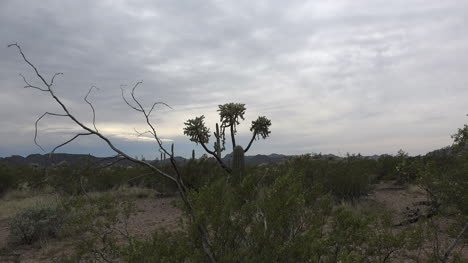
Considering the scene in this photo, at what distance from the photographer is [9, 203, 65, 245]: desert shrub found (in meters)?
9.24

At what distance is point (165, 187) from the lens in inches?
704

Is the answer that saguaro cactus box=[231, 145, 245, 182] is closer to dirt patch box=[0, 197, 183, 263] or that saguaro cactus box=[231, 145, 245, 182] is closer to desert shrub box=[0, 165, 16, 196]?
dirt patch box=[0, 197, 183, 263]

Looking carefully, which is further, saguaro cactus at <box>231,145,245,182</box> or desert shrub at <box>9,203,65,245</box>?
saguaro cactus at <box>231,145,245,182</box>

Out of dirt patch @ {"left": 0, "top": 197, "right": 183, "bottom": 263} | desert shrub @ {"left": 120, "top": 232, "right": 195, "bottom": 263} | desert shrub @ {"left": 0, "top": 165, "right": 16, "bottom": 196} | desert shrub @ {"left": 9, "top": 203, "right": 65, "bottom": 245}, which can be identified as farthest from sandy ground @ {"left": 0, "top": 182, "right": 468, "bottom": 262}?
desert shrub @ {"left": 0, "top": 165, "right": 16, "bottom": 196}

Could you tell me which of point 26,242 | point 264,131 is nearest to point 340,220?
point 26,242

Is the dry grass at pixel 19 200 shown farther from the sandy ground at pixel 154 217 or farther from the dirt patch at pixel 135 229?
the dirt patch at pixel 135 229

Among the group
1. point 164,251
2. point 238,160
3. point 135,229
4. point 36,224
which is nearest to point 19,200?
point 36,224

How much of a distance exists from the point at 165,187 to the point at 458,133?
13.6 meters

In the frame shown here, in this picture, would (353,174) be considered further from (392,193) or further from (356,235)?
(356,235)

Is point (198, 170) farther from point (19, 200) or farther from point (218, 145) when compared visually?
point (19, 200)

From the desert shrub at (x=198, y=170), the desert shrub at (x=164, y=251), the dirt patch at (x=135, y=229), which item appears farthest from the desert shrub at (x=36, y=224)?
the desert shrub at (x=164, y=251)

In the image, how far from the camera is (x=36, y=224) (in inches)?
368

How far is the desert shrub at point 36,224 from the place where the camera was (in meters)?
9.24

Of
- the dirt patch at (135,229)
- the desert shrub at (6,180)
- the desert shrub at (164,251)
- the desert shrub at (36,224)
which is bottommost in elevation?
the dirt patch at (135,229)
